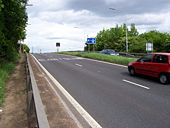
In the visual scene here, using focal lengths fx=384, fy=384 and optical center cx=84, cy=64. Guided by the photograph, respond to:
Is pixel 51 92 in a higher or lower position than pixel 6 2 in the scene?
lower

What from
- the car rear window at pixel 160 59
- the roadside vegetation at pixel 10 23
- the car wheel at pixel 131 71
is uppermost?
the roadside vegetation at pixel 10 23

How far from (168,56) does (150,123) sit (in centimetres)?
1028

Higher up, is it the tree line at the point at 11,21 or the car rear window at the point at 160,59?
the tree line at the point at 11,21

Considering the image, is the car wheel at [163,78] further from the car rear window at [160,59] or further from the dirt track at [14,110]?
the dirt track at [14,110]

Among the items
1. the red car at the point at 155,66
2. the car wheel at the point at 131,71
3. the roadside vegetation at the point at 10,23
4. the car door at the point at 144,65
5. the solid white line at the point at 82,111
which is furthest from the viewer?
the roadside vegetation at the point at 10,23

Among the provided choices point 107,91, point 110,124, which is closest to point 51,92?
point 107,91

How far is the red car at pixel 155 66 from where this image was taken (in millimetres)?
18828

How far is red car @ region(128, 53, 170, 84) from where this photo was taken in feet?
61.8

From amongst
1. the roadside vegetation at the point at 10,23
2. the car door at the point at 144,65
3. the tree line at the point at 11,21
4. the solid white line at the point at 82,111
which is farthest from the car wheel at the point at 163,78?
the tree line at the point at 11,21

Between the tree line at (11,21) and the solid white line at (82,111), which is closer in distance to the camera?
the solid white line at (82,111)

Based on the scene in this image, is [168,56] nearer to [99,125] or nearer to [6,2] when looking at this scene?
[99,125]

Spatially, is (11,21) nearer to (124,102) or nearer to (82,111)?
(124,102)

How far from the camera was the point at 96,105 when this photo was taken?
12188mm

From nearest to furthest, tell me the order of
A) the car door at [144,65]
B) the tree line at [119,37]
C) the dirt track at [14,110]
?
the dirt track at [14,110] < the car door at [144,65] < the tree line at [119,37]
